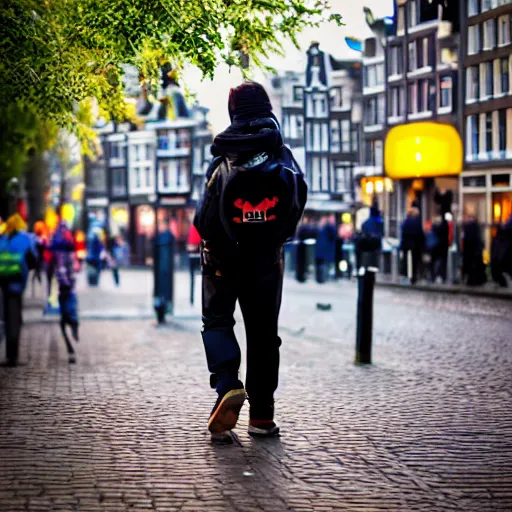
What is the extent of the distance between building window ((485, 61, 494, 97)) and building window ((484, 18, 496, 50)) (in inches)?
19.2

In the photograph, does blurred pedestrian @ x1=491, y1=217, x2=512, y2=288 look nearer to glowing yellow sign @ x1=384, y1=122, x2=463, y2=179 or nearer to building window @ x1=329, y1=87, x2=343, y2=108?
glowing yellow sign @ x1=384, y1=122, x2=463, y2=179

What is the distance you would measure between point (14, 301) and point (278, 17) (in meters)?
4.85

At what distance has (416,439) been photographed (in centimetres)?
801

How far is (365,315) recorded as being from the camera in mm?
12570

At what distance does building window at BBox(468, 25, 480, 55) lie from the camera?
2917 cm

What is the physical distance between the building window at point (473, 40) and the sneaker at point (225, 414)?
2184cm

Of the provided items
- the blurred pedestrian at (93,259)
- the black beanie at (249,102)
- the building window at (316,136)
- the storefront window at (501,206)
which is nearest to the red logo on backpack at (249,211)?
the black beanie at (249,102)

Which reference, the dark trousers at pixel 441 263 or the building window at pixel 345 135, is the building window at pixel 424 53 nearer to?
the building window at pixel 345 135

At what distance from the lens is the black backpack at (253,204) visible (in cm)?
775

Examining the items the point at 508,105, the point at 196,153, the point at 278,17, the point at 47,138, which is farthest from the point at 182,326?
the point at 196,153

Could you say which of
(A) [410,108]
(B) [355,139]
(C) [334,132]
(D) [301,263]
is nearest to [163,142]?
(D) [301,263]

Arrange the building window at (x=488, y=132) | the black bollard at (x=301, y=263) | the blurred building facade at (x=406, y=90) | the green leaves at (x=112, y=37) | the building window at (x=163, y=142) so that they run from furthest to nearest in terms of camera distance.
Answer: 1. the building window at (x=163, y=142)
2. the black bollard at (x=301, y=263)
3. the building window at (x=488, y=132)
4. the blurred building facade at (x=406, y=90)
5. the green leaves at (x=112, y=37)

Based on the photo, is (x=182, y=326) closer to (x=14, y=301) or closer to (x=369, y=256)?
(x=14, y=301)

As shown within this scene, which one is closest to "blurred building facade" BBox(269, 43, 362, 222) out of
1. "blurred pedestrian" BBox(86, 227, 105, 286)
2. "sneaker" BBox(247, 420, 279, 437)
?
"sneaker" BBox(247, 420, 279, 437)
